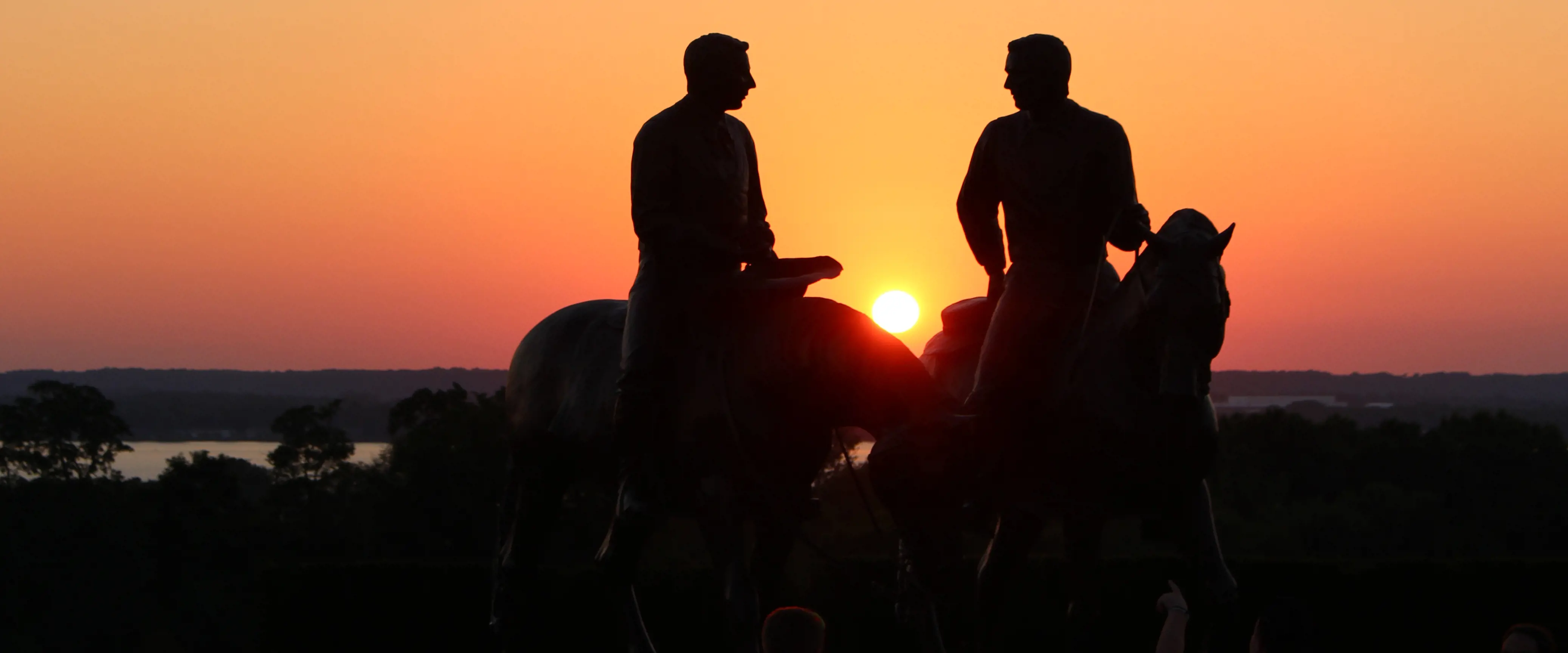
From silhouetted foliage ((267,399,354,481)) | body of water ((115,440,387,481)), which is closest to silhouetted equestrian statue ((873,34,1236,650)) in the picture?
silhouetted foliage ((267,399,354,481))

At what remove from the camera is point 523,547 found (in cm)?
909

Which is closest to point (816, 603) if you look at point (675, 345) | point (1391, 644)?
point (1391, 644)

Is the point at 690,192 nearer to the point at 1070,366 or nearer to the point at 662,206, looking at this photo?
the point at 662,206

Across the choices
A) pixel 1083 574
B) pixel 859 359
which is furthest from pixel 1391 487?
pixel 859 359

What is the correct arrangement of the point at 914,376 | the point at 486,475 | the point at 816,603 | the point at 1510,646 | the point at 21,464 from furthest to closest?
the point at 21,464
the point at 486,475
the point at 816,603
the point at 914,376
the point at 1510,646

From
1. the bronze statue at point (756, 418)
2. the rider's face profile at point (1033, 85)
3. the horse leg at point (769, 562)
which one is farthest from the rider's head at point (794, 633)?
the rider's face profile at point (1033, 85)

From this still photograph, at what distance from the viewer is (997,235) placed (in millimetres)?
8414

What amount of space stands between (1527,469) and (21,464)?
41.2 metres

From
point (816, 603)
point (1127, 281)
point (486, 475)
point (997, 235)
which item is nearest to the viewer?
point (1127, 281)

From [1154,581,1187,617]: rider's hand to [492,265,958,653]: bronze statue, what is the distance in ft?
4.39

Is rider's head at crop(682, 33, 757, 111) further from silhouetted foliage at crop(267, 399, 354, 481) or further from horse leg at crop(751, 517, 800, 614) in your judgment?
silhouetted foliage at crop(267, 399, 354, 481)

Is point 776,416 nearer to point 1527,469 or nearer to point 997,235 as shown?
point 997,235

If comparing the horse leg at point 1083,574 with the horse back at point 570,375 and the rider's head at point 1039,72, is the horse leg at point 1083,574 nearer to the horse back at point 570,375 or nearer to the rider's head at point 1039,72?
the rider's head at point 1039,72

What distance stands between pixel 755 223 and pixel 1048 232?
5.09ft
